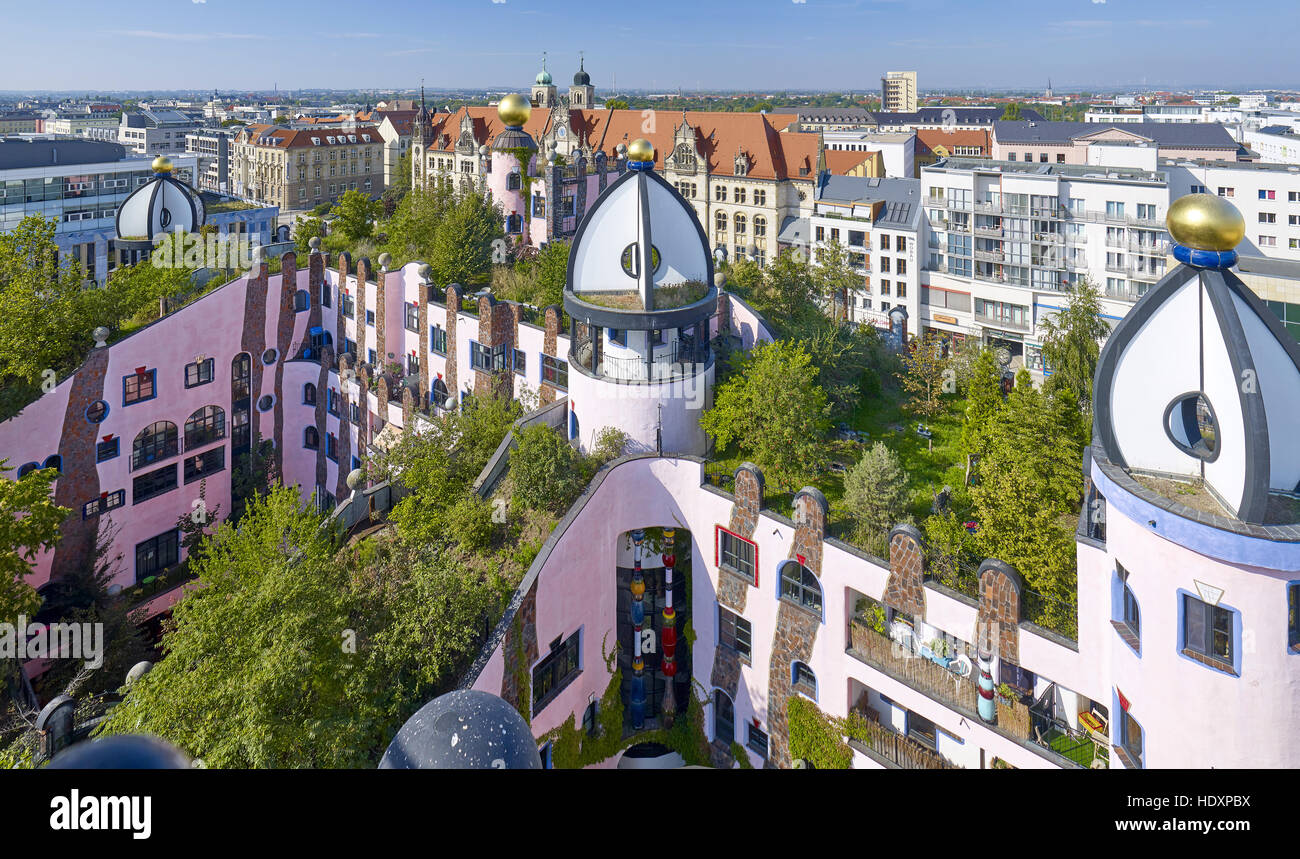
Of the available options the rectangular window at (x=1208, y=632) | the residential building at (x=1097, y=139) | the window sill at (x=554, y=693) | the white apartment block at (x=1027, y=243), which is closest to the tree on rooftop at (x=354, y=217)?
the window sill at (x=554, y=693)

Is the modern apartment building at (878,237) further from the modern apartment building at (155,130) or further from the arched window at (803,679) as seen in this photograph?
the modern apartment building at (155,130)

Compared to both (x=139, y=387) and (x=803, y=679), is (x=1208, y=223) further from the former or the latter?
(x=139, y=387)

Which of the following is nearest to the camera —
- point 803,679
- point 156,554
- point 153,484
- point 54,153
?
point 803,679

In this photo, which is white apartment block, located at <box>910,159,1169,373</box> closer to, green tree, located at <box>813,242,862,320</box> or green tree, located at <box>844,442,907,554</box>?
green tree, located at <box>813,242,862,320</box>

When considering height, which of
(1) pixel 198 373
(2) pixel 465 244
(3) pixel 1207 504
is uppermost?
(2) pixel 465 244

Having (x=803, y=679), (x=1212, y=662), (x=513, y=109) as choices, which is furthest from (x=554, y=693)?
(x=513, y=109)
